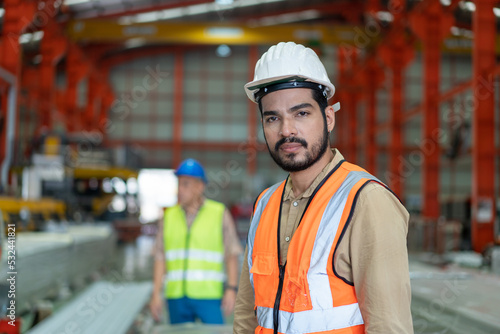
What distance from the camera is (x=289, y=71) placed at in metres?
1.53

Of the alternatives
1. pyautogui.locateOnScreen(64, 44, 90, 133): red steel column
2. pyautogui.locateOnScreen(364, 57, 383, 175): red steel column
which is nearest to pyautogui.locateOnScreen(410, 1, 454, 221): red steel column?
pyautogui.locateOnScreen(364, 57, 383, 175): red steel column

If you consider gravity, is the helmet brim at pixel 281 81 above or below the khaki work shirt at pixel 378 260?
above

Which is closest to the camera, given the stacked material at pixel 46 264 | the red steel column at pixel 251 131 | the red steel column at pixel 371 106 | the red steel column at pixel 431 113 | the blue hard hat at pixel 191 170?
the blue hard hat at pixel 191 170

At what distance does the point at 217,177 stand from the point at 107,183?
10005mm

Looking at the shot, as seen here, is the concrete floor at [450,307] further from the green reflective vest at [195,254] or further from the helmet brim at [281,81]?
the helmet brim at [281,81]

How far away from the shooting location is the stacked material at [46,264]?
15.5 ft

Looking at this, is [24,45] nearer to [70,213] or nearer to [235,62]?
[235,62]

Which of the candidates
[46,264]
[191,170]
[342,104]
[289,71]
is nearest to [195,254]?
[191,170]

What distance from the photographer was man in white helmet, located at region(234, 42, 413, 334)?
4.22ft

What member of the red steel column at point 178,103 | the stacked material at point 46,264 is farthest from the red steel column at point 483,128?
the red steel column at point 178,103

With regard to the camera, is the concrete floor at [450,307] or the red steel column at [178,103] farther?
the red steel column at [178,103]

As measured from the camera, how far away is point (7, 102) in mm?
→ 11789

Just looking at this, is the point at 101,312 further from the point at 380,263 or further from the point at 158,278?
the point at 380,263

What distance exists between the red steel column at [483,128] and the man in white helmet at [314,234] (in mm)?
9348
